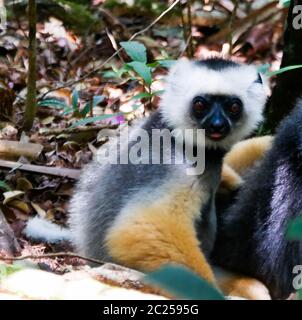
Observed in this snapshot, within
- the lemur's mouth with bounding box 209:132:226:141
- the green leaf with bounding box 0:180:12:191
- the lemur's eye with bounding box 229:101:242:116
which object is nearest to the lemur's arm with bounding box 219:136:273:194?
the lemur's eye with bounding box 229:101:242:116

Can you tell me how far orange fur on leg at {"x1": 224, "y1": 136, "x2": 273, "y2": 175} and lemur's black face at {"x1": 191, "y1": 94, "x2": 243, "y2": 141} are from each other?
25.1 inches

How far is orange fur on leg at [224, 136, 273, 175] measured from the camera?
523 cm

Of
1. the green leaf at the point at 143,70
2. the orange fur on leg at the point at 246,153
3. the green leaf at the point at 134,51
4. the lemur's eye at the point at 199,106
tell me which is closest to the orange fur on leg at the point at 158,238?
the lemur's eye at the point at 199,106

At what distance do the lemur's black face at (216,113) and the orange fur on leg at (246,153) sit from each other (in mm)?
638

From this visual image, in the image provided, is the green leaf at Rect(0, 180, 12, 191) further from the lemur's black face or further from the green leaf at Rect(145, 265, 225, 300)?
the green leaf at Rect(145, 265, 225, 300)

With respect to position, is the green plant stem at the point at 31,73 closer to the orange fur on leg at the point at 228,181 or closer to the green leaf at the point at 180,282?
the orange fur on leg at the point at 228,181

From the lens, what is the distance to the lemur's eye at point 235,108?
4.58m

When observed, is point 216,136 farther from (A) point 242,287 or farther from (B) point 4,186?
(B) point 4,186

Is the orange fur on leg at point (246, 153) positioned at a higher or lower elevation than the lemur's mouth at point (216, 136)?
lower

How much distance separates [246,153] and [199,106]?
911 mm

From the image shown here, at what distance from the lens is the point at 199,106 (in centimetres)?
455

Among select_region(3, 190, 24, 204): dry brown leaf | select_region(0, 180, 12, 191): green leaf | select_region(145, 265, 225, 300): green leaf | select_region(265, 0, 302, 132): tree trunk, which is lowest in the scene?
select_region(3, 190, 24, 204): dry brown leaf
